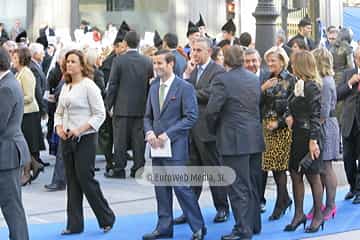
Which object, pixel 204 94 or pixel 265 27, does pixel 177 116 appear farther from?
pixel 265 27

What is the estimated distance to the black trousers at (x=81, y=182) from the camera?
8.46 metres

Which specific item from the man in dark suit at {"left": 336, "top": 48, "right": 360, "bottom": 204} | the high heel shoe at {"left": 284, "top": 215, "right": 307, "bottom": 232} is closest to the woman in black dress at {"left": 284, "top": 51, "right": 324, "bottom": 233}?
the high heel shoe at {"left": 284, "top": 215, "right": 307, "bottom": 232}

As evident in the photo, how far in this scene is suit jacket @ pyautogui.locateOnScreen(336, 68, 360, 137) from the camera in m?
10.6

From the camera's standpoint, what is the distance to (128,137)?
12148 millimetres

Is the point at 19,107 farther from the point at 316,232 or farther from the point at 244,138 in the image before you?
the point at 316,232

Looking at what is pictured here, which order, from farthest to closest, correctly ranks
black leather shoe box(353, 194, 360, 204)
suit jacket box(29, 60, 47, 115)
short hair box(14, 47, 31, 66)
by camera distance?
suit jacket box(29, 60, 47, 115) < short hair box(14, 47, 31, 66) < black leather shoe box(353, 194, 360, 204)

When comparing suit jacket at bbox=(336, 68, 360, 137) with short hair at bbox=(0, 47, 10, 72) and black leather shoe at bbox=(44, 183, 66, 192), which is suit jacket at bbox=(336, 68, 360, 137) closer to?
black leather shoe at bbox=(44, 183, 66, 192)

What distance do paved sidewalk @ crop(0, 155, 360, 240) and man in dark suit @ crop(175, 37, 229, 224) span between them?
93 cm

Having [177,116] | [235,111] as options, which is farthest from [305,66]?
[177,116]

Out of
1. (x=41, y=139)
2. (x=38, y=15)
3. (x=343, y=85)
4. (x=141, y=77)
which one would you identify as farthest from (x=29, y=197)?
(x=38, y=15)

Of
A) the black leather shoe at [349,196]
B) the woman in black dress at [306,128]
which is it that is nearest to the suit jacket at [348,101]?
the black leather shoe at [349,196]

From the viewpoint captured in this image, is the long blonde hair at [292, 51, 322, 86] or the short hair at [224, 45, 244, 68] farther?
the long blonde hair at [292, 51, 322, 86]

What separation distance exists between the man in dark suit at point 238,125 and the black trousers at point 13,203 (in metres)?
2.02

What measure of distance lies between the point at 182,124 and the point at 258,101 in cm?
80
